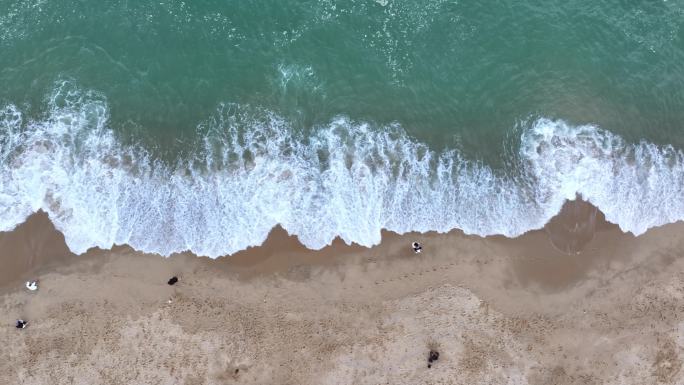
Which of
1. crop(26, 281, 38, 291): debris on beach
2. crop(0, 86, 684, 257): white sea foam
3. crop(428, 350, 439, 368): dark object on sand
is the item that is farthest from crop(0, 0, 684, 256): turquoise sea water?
crop(428, 350, 439, 368): dark object on sand

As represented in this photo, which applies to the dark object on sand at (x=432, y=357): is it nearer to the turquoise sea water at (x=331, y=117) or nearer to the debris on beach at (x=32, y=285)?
the turquoise sea water at (x=331, y=117)

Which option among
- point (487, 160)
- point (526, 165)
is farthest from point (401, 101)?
point (526, 165)

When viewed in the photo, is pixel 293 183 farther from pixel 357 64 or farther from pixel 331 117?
pixel 357 64

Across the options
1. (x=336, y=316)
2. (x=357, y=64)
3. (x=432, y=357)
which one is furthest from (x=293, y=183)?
(x=432, y=357)

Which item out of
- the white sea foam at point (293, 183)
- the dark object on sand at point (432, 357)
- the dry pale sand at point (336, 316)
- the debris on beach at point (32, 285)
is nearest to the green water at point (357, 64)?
the white sea foam at point (293, 183)

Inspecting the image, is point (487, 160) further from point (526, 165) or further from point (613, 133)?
point (613, 133)
